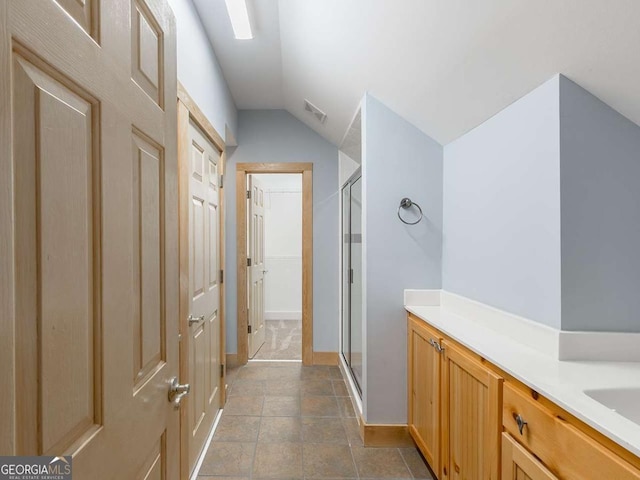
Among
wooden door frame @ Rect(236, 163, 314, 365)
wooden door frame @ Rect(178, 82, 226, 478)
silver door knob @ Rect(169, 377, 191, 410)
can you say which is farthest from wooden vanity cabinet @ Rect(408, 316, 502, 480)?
wooden door frame @ Rect(236, 163, 314, 365)

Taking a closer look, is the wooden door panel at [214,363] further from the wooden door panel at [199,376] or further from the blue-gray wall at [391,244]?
the blue-gray wall at [391,244]

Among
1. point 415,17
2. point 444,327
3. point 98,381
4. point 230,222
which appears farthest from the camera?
point 230,222

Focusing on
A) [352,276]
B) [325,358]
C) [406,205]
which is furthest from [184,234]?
[325,358]

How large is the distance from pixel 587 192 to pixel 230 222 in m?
2.78

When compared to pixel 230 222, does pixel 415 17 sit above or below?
above

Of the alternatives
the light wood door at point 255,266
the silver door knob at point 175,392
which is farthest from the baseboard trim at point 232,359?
the silver door knob at point 175,392

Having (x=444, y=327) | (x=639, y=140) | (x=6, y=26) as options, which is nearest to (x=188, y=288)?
(x=444, y=327)

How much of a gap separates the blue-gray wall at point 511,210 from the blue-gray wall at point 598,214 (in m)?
0.04

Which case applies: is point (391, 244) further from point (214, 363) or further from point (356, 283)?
point (214, 363)

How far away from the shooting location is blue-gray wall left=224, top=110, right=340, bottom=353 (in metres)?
3.29

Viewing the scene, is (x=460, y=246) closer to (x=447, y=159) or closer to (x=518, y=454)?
(x=447, y=159)

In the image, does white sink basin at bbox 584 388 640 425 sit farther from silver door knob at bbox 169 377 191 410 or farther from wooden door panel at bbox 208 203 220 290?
wooden door panel at bbox 208 203 220 290

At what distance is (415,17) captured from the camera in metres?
1.44

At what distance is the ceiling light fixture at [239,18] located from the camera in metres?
1.69
